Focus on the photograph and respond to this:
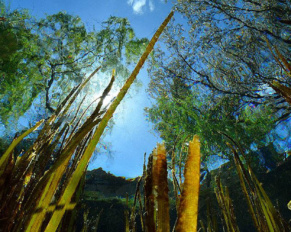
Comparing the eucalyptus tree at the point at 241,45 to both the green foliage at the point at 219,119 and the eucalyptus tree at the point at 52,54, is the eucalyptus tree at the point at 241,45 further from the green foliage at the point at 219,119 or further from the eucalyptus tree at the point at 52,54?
the eucalyptus tree at the point at 52,54

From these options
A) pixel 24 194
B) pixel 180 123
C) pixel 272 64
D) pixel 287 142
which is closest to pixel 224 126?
pixel 180 123

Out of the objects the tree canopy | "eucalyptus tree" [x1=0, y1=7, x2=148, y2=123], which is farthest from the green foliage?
"eucalyptus tree" [x1=0, y1=7, x2=148, y2=123]

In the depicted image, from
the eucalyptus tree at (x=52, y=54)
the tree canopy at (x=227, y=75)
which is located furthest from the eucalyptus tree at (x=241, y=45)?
the eucalyptus tree at (x=52, y=54)

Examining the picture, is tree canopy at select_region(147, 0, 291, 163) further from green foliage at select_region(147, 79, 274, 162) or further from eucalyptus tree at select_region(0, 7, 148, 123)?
eucalyptus tree at select_region(0, 7, 148, 123)

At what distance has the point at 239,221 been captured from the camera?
9500 mm

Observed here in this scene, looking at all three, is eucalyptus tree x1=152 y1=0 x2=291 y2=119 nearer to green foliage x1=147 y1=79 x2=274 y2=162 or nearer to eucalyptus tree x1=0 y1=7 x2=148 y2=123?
green foliage x1=147 y1=79 x2=274 y2=162

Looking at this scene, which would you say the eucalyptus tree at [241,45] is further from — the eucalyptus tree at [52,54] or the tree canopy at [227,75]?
the eucalyptus tree at [52,54]

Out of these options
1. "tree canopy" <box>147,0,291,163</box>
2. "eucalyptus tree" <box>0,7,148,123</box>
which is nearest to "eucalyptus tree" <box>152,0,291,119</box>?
"tree canopy" <box>147,0,291,163</box>

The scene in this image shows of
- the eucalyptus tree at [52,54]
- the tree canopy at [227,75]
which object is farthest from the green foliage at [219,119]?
the eucalyptus tree at [52,54]

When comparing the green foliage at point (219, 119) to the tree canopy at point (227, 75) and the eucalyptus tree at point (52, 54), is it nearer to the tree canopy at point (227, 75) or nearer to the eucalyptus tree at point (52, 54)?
the tree canopy at point (227, 75)

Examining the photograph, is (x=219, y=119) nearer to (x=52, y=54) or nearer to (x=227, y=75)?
(x=227, y=75)

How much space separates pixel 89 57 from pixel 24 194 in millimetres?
14009

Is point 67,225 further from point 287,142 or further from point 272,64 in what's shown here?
point 287,142

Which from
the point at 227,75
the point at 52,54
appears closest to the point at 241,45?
the point at 227,75
